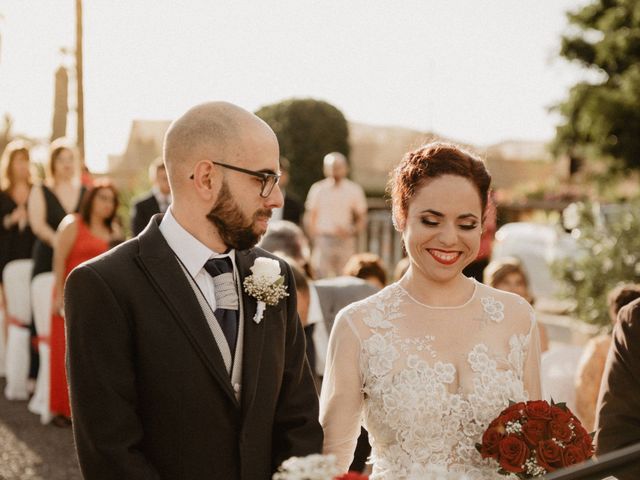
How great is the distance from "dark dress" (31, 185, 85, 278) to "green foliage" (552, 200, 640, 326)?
569cm

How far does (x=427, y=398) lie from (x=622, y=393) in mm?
732

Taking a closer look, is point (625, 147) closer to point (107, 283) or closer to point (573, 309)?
point (573, 309)

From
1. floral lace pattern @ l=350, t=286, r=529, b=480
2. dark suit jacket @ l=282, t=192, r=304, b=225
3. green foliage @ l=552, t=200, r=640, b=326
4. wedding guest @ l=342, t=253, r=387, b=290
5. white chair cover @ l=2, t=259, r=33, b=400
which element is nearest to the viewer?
floral lace pattern @ l=350, t=286, r=529, b=480

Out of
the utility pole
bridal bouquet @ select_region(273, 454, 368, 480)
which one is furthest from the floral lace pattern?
the utility pole

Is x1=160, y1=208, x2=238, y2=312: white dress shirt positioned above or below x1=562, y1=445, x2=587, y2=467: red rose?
above

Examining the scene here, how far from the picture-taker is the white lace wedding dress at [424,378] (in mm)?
3084

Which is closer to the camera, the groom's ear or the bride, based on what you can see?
the groom's ear

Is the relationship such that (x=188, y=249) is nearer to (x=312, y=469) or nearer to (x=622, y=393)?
(x=312, y=469)

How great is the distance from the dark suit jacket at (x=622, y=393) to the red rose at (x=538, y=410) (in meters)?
0.42

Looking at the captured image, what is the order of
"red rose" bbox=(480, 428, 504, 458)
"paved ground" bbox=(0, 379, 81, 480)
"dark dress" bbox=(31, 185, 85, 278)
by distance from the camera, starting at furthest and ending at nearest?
"dark dress" bbox=(31, 185, 85, 278) → "paved ground" bbox=(0, 379, 81, 480) → "red rose" bbox=(480, 428, 504, 458)

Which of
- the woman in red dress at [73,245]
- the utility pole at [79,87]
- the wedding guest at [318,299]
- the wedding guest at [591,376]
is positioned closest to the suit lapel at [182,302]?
the wedding guest at [318,299]

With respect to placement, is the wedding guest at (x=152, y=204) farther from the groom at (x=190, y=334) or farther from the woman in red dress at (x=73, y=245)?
the groom at (x=190, y=334)

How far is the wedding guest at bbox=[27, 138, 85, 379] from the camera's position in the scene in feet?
26.1

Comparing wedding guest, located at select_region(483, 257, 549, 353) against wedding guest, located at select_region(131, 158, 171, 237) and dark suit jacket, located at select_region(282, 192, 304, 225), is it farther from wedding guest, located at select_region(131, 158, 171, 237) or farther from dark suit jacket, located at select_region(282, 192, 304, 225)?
dark suit jacket, located at select_region(282, 192, 304, 225)
